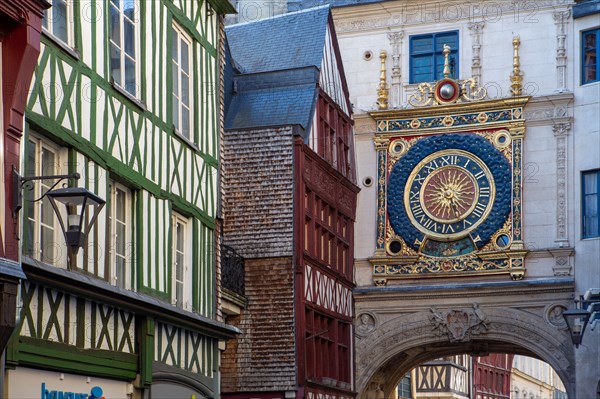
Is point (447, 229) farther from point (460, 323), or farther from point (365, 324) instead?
point (365, 324)

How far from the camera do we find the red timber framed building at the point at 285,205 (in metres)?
22.5

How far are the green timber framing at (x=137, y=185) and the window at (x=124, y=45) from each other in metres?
0.13

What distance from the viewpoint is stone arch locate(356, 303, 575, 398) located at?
26.1 metres

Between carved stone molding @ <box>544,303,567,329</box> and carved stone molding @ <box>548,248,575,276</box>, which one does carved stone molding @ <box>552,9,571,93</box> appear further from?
carved stone molding @ <box>544,303,567,329</box>

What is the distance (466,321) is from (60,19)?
15.9 m

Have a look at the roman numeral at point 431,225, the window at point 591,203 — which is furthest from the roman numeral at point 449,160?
the window at point 591,203

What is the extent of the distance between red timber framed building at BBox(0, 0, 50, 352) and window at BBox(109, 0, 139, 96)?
3173 mm

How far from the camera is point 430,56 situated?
28172mm

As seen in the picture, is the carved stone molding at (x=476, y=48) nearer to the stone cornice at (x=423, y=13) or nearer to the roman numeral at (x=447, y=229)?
the stone cornice at (x=423, y=13)

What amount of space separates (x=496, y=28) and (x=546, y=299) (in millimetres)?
5657

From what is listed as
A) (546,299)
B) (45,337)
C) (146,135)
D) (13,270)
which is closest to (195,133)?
(146,135)

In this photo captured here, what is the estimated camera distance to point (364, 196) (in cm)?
2827

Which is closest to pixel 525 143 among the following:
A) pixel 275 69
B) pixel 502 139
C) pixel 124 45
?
pixel 502 139

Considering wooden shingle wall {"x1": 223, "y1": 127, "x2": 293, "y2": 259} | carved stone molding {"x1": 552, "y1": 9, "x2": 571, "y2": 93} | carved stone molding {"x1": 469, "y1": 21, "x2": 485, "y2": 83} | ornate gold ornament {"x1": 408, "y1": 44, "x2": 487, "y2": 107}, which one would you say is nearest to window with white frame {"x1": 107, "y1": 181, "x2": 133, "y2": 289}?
wooden shingle wall {"x1": 223, "y1": 127, "x2": 293, "y2": 259}
